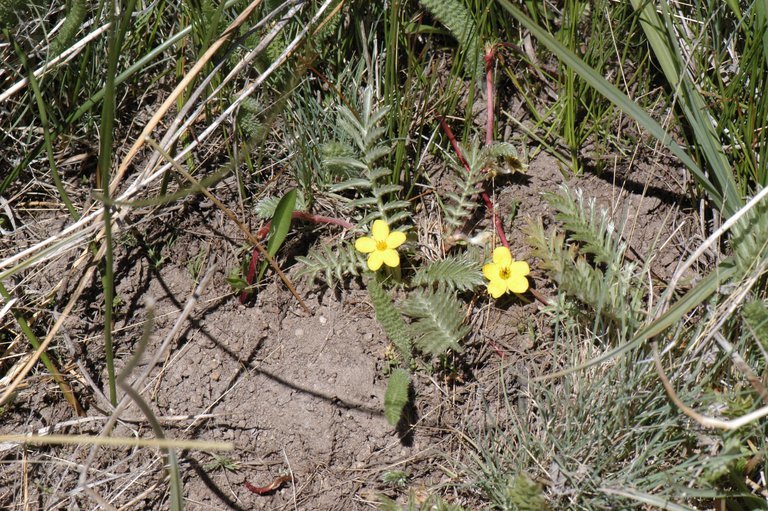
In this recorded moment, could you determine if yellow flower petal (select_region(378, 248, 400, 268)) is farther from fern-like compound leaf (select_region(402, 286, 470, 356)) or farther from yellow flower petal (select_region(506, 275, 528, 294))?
yellow flower petal (select_region(506, 275, 528, 294))

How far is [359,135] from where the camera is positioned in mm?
2205

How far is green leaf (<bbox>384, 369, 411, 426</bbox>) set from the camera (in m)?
1.98

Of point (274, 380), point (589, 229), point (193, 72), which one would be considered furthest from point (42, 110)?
point (589, 229)

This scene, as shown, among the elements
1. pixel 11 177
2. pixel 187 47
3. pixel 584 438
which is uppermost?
pixel 187 47

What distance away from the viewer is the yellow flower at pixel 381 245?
2.10 meters

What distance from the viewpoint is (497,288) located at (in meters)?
2.06

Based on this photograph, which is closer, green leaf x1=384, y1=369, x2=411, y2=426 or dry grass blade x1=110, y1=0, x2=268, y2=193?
green leaf x1=384, y1=369, x2=411, y2=426

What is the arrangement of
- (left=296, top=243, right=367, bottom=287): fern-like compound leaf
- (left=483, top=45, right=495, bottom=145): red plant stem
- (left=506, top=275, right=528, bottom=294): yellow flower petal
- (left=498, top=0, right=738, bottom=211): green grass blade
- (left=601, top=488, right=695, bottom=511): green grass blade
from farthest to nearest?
(left=483, top=45, right=495, bottom=145): red plant stem
(left=296, top=243, right=367, bottom=287): fern-like compound leaf
(left=506, top=275, right=528, bottom=294): yellow flower petal
(left=498, top=0, right=738, bottom=211): green grass blade
(left=601, top=488, right=695, bottom=511): green grass blade

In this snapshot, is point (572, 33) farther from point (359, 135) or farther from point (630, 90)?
point (359, 135)

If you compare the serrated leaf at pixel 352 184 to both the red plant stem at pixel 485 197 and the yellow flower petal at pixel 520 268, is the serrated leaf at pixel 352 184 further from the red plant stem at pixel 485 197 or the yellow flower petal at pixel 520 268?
the yellow flower petal at pixel 520 268

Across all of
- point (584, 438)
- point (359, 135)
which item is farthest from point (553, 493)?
point (359, 135)

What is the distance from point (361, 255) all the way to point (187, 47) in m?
0.94

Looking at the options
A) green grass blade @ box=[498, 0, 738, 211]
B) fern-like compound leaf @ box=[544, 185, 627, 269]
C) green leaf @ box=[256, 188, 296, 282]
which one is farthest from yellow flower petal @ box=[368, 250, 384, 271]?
green grass blade @ box=[498, 0, 738, 211]

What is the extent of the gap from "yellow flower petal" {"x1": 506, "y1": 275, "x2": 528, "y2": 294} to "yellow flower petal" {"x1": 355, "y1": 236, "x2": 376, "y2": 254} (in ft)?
1.40
